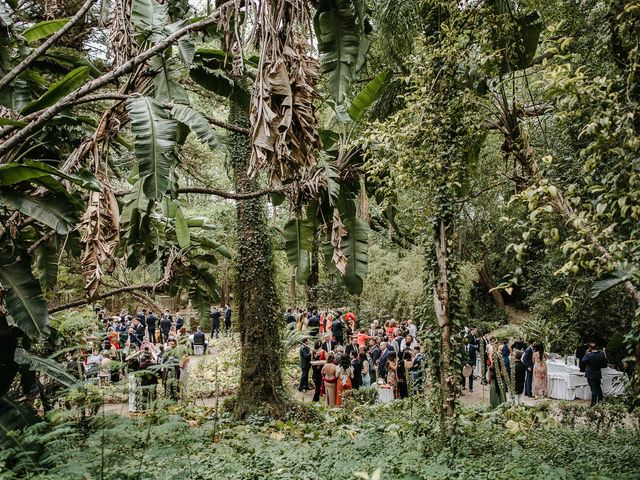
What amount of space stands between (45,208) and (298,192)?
8.60 ft

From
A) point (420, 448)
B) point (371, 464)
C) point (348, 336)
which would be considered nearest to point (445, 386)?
point (420, 448)

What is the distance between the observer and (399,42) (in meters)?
8.77

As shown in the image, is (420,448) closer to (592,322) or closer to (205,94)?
(205,94)

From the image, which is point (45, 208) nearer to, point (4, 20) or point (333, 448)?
point (4, 20)

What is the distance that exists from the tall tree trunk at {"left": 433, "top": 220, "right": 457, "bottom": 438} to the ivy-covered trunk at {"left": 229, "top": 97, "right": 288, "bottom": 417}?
12.4 ft

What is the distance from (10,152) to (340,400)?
9.20 m

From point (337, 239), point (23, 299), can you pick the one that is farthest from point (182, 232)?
point (23, 299)

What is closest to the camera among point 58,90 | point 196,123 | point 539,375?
point 196,123

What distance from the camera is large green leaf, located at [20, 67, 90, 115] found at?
17.1 ft

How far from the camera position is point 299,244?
727 cm

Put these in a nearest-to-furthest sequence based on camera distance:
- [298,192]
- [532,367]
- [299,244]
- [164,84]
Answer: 1. [164,84]
2. [298,192]
3. [299,244]
4. [532,367]

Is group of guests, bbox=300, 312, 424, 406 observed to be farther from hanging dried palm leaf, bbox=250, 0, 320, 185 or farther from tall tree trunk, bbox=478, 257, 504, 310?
tall tree trunk, bbox=478, 257, 504, 310

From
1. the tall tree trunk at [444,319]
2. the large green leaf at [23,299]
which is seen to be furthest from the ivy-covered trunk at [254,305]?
the large green leaf at [23,299]

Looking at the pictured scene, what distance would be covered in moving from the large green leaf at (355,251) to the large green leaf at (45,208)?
324cm
